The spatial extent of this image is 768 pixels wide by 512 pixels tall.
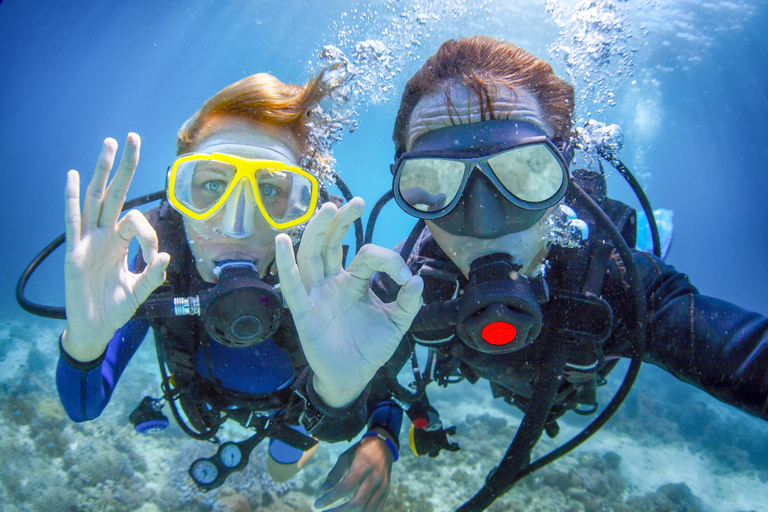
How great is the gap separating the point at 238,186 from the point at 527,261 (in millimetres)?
2080

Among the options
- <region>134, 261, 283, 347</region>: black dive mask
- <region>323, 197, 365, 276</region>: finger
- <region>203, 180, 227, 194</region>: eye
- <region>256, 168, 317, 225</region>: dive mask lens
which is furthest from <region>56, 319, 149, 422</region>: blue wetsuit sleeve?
<region>323, 197, 365, 276</region>: finger

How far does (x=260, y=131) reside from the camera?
2.72 m

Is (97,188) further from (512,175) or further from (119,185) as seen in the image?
(512,175)

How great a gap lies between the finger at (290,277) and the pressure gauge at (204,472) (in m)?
2.73

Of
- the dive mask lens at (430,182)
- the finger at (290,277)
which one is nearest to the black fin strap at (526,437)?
the dive mask lens at (430,182)

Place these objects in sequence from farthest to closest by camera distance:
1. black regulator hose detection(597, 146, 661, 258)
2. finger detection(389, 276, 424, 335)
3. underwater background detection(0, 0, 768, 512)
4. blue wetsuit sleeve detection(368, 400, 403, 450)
Result: underwater background detection(0, 0, 768, 512) < black regulator hose detection(597, 146, 661, 258) < blue wetsuit sleeve detection(368, 400, 403, 450) < finger detection(389, 276, 424, 335)

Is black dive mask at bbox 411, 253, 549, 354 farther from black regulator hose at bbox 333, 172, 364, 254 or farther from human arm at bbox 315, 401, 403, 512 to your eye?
black regulator hose at bbox 333, 172, 364, 254

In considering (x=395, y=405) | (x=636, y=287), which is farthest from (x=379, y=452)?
(x=636, y=287)

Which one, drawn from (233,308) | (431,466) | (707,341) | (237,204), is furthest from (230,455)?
(431,466)

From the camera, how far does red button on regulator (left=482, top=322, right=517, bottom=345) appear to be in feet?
5.93

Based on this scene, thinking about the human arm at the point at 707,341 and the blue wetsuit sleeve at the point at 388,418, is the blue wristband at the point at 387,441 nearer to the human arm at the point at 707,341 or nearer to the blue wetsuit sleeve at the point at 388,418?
the blue wetsuit sleeve at the point at 388,418

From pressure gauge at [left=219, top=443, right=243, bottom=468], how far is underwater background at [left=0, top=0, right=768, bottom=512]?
383cm

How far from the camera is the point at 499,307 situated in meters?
1.80

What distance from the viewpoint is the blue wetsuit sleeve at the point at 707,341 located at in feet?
5.27
